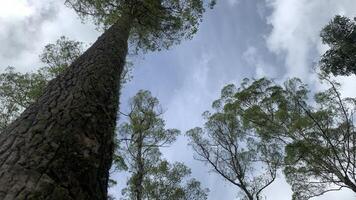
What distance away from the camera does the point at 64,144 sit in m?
2.65

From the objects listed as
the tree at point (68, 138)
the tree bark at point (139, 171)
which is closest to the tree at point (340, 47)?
the tree bark at point (139, 171)

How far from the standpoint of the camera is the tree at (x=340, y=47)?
21.6 m

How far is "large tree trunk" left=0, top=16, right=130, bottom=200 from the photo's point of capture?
220 cm

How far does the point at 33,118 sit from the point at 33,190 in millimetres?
1092

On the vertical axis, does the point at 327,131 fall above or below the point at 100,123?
above

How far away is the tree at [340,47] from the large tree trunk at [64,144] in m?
19.9

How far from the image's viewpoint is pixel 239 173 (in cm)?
2048

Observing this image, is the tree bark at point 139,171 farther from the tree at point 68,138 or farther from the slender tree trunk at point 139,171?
the tree at point 68,138

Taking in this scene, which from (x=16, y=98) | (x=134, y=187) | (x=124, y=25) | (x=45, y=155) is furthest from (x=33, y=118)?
(x=134, y=187)

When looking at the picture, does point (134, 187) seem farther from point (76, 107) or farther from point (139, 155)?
point (76, 107)

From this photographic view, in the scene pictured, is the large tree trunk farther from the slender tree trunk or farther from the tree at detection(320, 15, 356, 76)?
the tree at detection(320, 15, 356, 76)

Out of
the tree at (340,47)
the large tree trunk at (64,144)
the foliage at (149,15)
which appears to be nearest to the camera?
the large tree trunk at (64,144)

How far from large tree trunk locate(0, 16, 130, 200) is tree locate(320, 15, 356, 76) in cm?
1993

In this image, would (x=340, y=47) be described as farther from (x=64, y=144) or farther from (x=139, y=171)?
(x=64, y=144)
